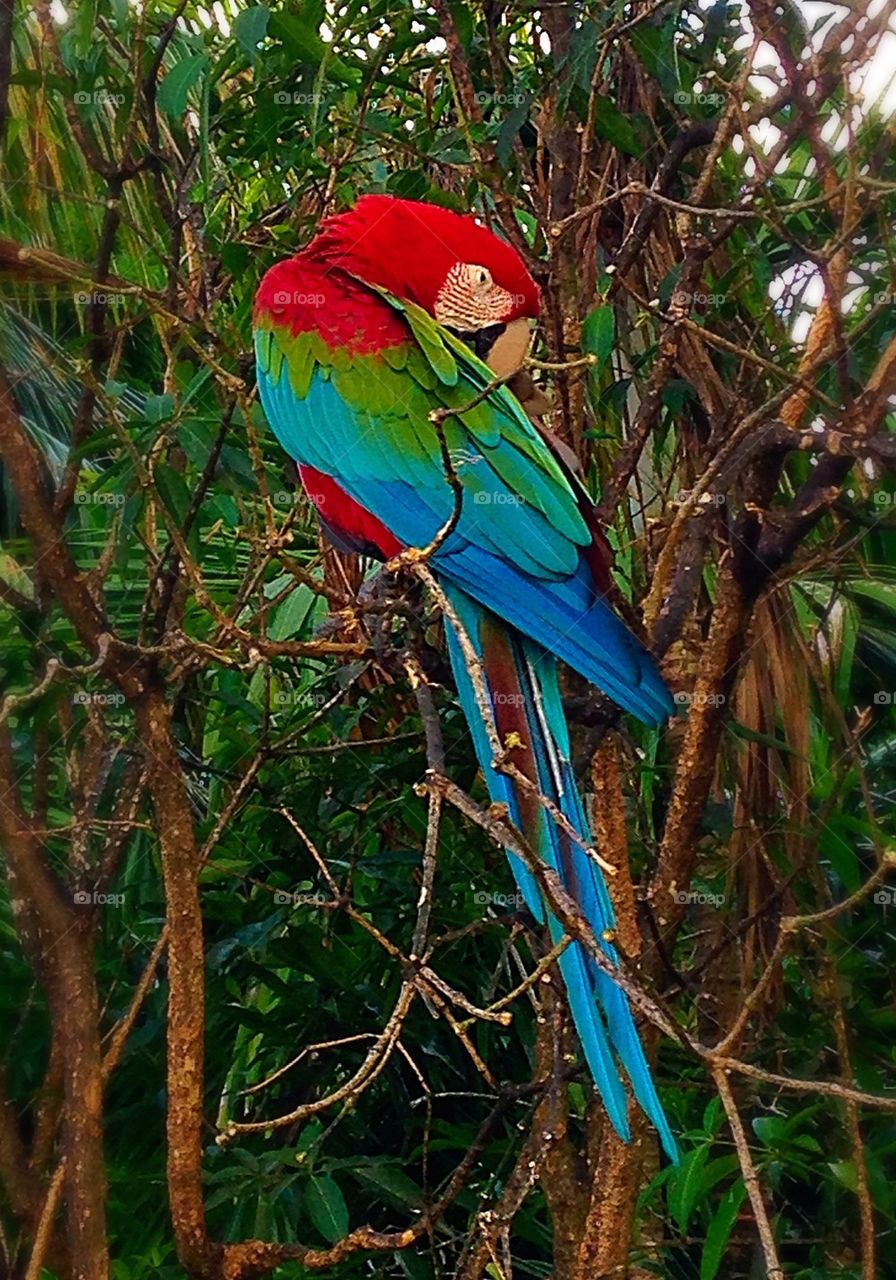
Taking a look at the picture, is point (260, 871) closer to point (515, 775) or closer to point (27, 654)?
point (27, 654)

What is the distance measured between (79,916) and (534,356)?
0.57 m

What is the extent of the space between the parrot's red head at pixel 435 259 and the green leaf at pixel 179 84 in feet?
0.60

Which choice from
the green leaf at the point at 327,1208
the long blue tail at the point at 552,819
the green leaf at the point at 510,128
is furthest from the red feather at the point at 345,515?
the green leaf at the point at 327,1208

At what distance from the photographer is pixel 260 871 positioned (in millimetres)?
1048

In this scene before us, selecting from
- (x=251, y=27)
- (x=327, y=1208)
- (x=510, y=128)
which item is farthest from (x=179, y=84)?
(x=327, y=1208)

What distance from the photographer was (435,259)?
3.34ft

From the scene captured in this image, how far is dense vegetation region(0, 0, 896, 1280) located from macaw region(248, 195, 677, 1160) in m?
0.05

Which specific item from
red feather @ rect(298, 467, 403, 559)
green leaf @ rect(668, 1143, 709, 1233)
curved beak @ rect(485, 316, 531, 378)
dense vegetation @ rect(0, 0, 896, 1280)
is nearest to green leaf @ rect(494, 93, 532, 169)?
dense vegetation @ rect(0, 0, 896, 1280)

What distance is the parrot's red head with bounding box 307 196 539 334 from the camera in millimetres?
991

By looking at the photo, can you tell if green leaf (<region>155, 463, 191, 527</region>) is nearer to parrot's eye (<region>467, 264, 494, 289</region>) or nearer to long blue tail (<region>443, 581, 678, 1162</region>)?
long blue tail (<region>443, 581, 678, 1162</region>)

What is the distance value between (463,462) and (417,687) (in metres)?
0.28

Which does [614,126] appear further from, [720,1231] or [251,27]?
[720,1231]

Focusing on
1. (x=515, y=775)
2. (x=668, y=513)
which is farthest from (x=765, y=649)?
(x=515, y=775)

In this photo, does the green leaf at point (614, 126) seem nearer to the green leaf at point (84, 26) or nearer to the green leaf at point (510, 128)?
the green leaf at point (510, 128)
